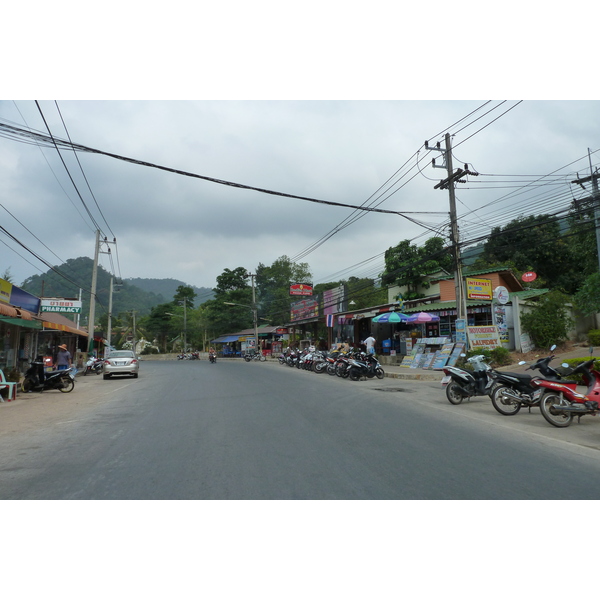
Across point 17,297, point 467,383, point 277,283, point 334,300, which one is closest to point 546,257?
point 334,300

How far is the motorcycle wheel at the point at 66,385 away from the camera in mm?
15141

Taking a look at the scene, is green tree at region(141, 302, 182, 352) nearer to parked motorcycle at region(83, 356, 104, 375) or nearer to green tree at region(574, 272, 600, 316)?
parked motorcycle at region(83, 356, 104, 375)

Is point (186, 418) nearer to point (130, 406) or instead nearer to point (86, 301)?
point (130, 406)

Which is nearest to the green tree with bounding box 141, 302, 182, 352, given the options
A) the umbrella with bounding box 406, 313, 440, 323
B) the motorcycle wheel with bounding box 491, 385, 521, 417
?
the umbrella with bounding box 406, 313, 440, 323

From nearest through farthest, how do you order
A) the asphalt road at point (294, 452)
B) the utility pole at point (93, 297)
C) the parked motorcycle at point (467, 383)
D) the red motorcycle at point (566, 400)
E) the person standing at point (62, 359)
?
the asphalt road at point (294, 452), the red motorcycle at point (566, 400), the parked motorcycle at point (467, 383), the person standing at point (62, 359), the utility pole at point (93, 297)

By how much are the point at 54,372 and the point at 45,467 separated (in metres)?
10.7

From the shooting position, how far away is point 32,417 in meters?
9.67

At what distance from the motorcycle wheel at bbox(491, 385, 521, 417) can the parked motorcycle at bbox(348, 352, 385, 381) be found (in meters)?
8.68

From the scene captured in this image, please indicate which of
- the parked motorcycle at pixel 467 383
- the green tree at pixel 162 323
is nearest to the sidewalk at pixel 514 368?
the parked motorcycle at pixel 467 383

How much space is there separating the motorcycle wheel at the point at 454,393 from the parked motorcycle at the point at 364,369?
7006 millimetres

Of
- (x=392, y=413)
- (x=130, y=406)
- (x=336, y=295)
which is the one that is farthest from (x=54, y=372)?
(x=336, y=295)

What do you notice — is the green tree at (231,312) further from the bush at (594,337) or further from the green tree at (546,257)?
the bush at (594,337)

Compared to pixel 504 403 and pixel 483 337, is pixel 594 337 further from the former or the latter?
pixel 504 403

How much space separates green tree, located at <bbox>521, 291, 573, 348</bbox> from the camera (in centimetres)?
2055
